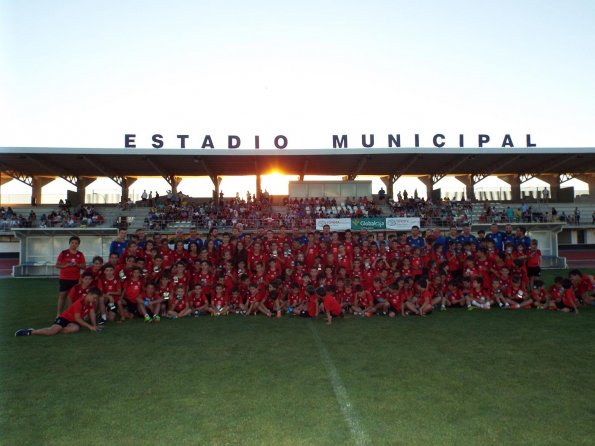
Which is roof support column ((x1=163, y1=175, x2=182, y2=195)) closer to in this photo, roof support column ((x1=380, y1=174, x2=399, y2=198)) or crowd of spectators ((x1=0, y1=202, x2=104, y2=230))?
crowd of spectators ((x1=0, y1=202, x2=104, y2=230))

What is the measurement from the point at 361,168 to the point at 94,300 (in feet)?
78.2

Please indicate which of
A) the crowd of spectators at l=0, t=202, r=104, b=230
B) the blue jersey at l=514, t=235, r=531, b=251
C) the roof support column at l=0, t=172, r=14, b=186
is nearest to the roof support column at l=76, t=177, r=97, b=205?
the crowd of spectators at l=0, t=202, r=104, b=230

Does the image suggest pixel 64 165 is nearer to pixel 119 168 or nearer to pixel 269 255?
pixel 119 168

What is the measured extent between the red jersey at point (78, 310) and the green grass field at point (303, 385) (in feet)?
1.95

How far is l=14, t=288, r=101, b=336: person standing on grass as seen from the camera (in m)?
7.20

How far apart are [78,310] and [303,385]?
17.2ft

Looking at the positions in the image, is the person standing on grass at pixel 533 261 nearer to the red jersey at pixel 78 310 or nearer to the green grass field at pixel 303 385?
the green grass field at pixel 303 385

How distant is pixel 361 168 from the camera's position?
2914 cm

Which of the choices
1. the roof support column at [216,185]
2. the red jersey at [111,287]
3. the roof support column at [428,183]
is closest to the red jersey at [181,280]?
the red jersey at [111,287]

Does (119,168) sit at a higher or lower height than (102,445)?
higher

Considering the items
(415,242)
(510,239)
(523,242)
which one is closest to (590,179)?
(510,239)

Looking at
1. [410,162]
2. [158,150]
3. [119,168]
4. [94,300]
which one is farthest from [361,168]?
[94,300]

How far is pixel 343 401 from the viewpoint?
4164 millimetres

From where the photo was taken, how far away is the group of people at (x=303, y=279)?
28.1ft
